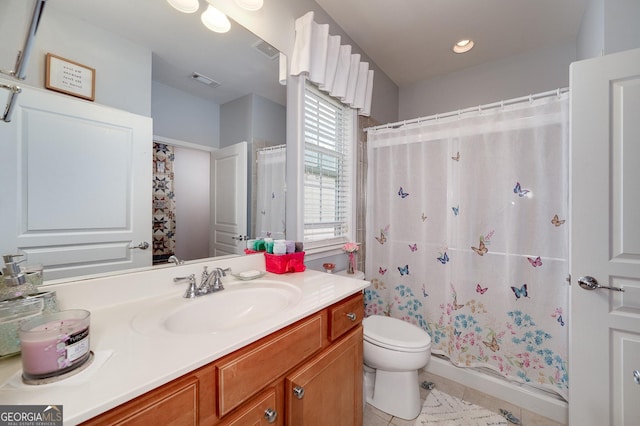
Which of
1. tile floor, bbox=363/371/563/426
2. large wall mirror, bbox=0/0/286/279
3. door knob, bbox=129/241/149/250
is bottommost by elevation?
tile floor, bbox=363/371/563/426

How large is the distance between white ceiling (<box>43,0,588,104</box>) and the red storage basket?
32.4 inches

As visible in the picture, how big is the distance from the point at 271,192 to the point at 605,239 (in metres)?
1.65

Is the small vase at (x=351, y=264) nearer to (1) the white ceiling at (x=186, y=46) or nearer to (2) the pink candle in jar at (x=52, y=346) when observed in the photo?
(1) the white ceiling at (x=186, y=46)

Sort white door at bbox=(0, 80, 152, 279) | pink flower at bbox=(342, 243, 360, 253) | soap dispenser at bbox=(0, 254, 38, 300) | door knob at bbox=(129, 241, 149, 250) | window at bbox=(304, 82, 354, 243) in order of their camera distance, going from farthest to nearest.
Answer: pink flower at bbox=(342, 243, 360, 253)
window at bbox=(304, 82, 354, 243)
door knob at bbox=(129, 241, 149, 250)
white door at bbox=(0, 80, 152, 279)
soap dispenser at bbox=(0, 254, 38, 300)

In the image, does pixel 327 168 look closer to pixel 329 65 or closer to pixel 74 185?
pixel 329 65

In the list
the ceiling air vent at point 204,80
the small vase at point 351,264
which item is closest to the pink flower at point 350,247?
the small vase at point 351,264

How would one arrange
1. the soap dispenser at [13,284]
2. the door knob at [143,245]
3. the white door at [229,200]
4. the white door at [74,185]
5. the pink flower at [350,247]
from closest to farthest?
1. the soap dispenser at [13,284]
2. the white door at [74,185]
3. the door knob at [143,245]
4. the white door at [229,200]
5. the pink flower at [350,247]

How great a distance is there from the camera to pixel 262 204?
4.67 ft

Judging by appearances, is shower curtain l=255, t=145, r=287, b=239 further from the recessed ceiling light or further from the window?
the recessed ceiling light

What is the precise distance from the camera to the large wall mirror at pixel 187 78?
2.72 feet

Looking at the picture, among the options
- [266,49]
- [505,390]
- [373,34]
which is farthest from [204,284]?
[373,34]

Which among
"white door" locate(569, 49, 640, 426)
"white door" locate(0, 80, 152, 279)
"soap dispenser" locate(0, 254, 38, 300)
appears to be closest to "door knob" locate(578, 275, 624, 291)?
"white door" locate(569, 49, 640, 426)

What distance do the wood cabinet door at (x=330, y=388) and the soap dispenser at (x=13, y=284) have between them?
2.41 ft

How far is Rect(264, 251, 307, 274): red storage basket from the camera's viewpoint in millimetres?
1310
